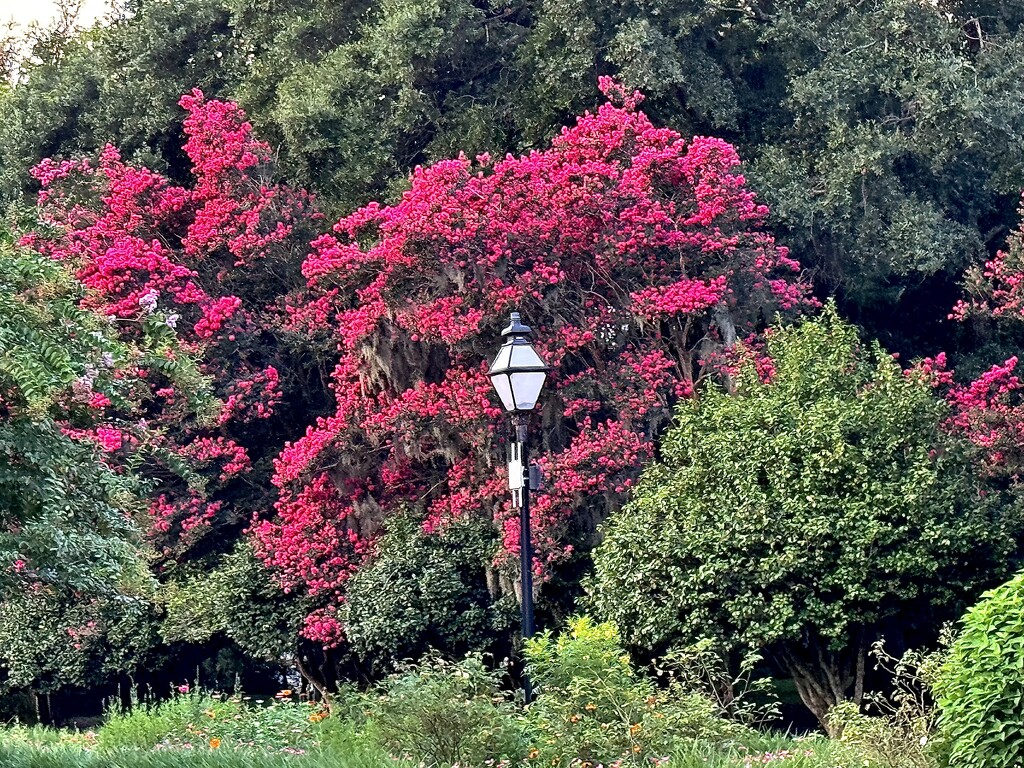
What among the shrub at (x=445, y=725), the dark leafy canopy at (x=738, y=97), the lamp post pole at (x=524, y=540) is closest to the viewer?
the shrub at (x=445, y=725)

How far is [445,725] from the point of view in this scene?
852 cm

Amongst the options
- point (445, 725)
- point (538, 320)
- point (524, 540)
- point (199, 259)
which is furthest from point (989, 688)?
point (199, 259)

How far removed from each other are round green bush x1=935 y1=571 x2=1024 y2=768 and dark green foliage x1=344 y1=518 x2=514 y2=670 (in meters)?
9.64

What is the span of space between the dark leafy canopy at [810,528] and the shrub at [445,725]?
5364 mm

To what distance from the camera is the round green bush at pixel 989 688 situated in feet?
22.1

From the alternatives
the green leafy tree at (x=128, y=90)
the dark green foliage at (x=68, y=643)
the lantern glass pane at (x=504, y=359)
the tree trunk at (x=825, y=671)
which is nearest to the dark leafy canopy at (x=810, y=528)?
the tree trunk at (x=825, y=671)

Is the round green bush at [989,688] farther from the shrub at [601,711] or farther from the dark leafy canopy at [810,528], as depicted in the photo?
the dark leafy canopy at [810,528]

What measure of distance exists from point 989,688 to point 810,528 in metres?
6.52

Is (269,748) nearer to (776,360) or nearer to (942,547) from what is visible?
(942,547)

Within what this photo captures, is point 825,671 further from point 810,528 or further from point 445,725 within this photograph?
point 445,725

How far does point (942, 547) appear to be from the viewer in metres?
13.4

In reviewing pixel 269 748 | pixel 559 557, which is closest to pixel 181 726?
pixel 269 748

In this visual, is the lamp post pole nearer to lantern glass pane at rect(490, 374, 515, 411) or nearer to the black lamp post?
the black lamp post

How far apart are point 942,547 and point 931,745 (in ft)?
20.8
